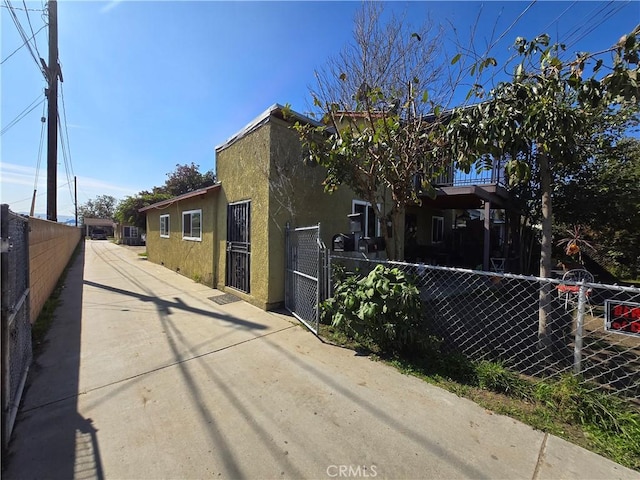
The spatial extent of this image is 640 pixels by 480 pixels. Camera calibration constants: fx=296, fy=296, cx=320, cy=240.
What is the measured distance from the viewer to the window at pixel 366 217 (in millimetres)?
7250

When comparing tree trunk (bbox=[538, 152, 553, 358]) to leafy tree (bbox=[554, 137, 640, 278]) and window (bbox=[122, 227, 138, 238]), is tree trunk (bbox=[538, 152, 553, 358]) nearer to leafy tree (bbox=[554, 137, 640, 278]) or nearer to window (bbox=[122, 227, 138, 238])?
leafy tree (bbox=[554, 137, 640, 278])

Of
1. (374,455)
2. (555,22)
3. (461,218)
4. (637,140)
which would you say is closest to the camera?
(374,455)

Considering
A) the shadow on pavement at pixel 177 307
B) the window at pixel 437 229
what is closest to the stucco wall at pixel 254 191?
the shadow on pavement at pixel 177 307

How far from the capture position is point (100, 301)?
6.59 m

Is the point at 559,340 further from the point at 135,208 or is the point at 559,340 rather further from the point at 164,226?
the point at 135,208

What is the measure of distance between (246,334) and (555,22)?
5802 mm

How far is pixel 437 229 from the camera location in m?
13.1

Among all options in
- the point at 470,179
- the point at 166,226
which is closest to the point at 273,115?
the point at 470,179

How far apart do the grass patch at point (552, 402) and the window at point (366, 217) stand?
13.2ft

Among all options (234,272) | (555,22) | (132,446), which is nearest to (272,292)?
(234,272)

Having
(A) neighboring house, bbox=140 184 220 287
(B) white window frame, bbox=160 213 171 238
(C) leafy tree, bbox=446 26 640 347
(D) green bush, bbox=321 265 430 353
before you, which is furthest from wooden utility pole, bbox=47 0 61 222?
(C) leafy tree, bbox=446 26 640 347

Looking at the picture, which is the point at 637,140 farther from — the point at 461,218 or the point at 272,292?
the point at 272,292

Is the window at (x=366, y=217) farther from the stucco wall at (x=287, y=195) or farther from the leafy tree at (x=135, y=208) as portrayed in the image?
the leafy tree at (x=135, y=208)

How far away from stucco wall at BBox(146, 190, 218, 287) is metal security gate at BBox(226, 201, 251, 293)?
0.92 m
